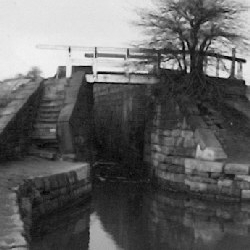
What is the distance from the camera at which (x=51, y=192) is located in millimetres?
10281

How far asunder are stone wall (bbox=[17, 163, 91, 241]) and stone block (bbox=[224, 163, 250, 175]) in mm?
3694

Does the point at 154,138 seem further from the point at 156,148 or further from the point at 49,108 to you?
the point at 49,108

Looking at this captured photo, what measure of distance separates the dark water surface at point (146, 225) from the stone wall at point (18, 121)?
8.39ft

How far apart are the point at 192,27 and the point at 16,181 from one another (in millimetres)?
8238

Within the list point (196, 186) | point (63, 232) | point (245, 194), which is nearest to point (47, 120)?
point (196, 186)

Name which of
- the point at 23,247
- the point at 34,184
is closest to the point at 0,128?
the point at 34,184

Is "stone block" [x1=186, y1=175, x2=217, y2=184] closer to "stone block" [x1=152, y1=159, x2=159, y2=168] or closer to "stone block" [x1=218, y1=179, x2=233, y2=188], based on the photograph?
"stone block" [x1=218, y1=179, x2=233, y2=188]

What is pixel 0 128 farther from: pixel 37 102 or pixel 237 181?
pixel 237 181

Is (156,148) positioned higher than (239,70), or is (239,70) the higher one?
(239,70)

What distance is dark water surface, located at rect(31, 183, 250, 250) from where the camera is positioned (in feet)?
29.5

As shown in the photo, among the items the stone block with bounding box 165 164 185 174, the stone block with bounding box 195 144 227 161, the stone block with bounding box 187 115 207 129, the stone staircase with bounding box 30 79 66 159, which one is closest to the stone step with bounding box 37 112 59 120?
the stone staircase with bounding box 30 79 66 159

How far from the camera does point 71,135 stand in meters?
13.4

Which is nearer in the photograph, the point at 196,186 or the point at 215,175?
the point at 215,175

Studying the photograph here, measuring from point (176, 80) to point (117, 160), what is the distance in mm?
4265
